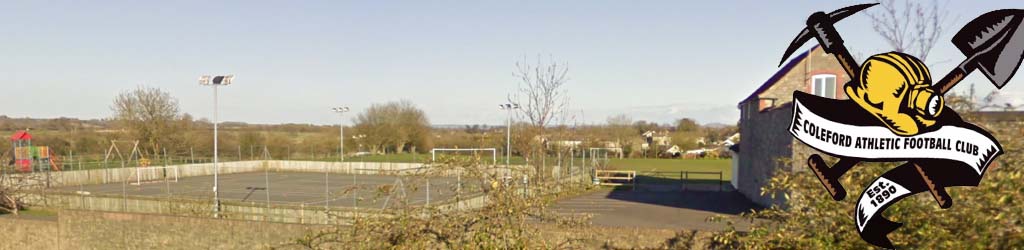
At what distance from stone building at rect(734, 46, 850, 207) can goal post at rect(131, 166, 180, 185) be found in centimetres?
3182

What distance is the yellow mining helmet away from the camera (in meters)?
4.04

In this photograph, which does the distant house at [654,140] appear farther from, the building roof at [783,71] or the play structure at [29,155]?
the play structure at [29,155]

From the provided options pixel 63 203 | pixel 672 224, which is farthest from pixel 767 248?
pixel 63 203

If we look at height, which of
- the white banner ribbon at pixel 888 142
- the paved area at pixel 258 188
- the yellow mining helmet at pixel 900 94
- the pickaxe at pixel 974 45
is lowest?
the paved area at pixel 258 188

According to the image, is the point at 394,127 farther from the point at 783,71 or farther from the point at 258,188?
the point at 783,71

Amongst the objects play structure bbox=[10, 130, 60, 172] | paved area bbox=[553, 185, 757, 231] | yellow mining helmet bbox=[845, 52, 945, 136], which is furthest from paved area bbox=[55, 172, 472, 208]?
yellow mining helmet bbox=[845, 52, 945, 136]

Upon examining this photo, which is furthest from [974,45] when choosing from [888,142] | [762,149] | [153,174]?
[153,174]

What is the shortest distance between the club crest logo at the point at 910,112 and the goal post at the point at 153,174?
123 ft

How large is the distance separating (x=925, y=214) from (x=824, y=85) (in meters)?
11.1

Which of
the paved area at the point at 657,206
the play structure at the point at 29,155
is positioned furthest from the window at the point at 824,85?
the play structure at the point at 29,155

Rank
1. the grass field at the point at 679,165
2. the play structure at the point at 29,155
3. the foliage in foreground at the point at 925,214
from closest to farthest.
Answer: the foliage in foreground at the point at 925,214
the play structure at the point at 29,155
the grass field at the point at 679,165

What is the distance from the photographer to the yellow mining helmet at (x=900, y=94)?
159 inches

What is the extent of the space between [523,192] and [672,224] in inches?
416

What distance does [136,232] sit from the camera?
1321 centimetres
